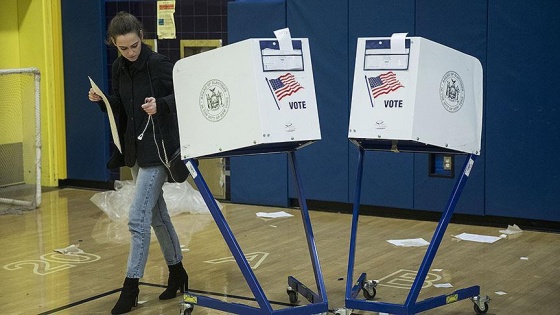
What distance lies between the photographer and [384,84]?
4.39 meters

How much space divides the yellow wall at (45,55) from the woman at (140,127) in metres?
4.51

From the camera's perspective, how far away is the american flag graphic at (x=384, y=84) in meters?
4.36

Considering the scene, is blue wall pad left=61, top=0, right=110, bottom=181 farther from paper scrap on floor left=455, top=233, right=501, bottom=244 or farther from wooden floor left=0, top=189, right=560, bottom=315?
paper scrap on floor left=455, top=233, right=501, bottom=244

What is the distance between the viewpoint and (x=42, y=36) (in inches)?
365

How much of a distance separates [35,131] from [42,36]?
1370mm

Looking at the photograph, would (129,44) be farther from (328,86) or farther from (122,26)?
(328,86)

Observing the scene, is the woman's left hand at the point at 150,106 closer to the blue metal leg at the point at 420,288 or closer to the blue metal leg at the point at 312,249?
the blue metal leg at the point at 312,249

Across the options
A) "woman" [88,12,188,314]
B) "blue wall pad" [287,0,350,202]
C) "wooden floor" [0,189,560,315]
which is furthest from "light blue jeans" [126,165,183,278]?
"blue wall pad" [287,0,350,202]

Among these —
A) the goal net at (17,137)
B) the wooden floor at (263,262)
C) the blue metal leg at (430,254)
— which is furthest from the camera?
the goal net at (17,137)

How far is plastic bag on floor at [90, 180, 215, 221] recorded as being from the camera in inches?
310

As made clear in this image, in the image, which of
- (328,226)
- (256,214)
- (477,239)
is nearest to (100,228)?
(256,214)

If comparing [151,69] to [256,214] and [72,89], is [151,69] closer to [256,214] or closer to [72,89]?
[256,214]

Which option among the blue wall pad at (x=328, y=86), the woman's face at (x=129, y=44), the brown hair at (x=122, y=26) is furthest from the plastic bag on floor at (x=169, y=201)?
the brown hair at (x=122, y=26)

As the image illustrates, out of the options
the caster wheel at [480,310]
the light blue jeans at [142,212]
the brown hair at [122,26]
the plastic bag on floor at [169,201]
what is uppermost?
the brown hair at [122,26]
